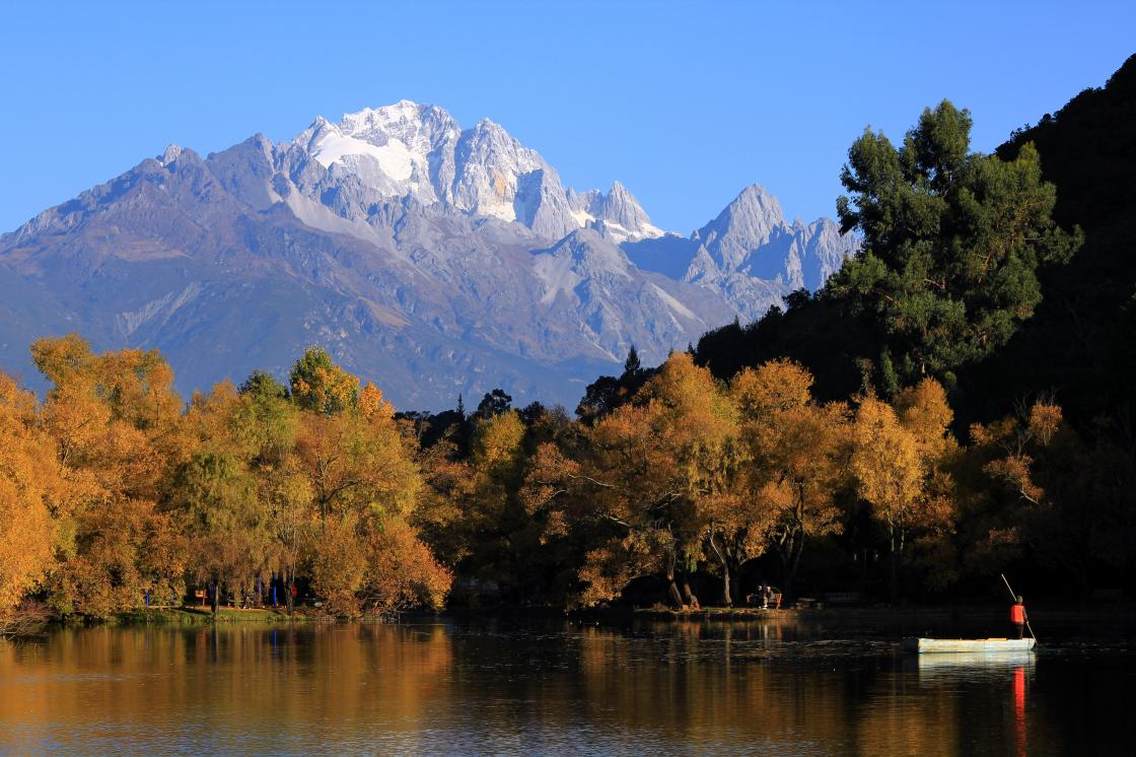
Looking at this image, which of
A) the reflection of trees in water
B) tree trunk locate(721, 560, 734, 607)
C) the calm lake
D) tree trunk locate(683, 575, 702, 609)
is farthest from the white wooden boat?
tree trunk locate(683, 575, 702, 609)

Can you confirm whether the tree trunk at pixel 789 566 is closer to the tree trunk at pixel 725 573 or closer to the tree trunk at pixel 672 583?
the tree trunk at pixel 725 573

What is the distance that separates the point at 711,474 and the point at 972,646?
30.2 meters

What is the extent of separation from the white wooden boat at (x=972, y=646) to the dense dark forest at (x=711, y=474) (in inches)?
624

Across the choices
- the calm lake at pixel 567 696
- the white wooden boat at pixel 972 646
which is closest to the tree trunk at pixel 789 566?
the calm lake at pixel 567 696

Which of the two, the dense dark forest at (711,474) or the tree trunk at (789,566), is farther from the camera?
the tree trunk at (789,566)

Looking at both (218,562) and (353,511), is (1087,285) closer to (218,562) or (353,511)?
(353,511)

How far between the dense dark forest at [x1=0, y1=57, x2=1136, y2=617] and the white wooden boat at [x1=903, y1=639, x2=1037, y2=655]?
15.8 m

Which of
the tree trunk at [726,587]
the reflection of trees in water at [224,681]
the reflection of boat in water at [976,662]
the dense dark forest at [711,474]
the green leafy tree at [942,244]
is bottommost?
the reflection of boat in water at [976,662]

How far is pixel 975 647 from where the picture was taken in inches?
2648

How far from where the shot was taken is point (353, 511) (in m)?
101

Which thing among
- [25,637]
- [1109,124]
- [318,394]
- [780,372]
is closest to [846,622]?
[780,372]

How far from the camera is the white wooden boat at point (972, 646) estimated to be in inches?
2628

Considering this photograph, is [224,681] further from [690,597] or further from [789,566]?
[789,566]

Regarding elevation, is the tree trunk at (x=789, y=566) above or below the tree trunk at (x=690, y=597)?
above
